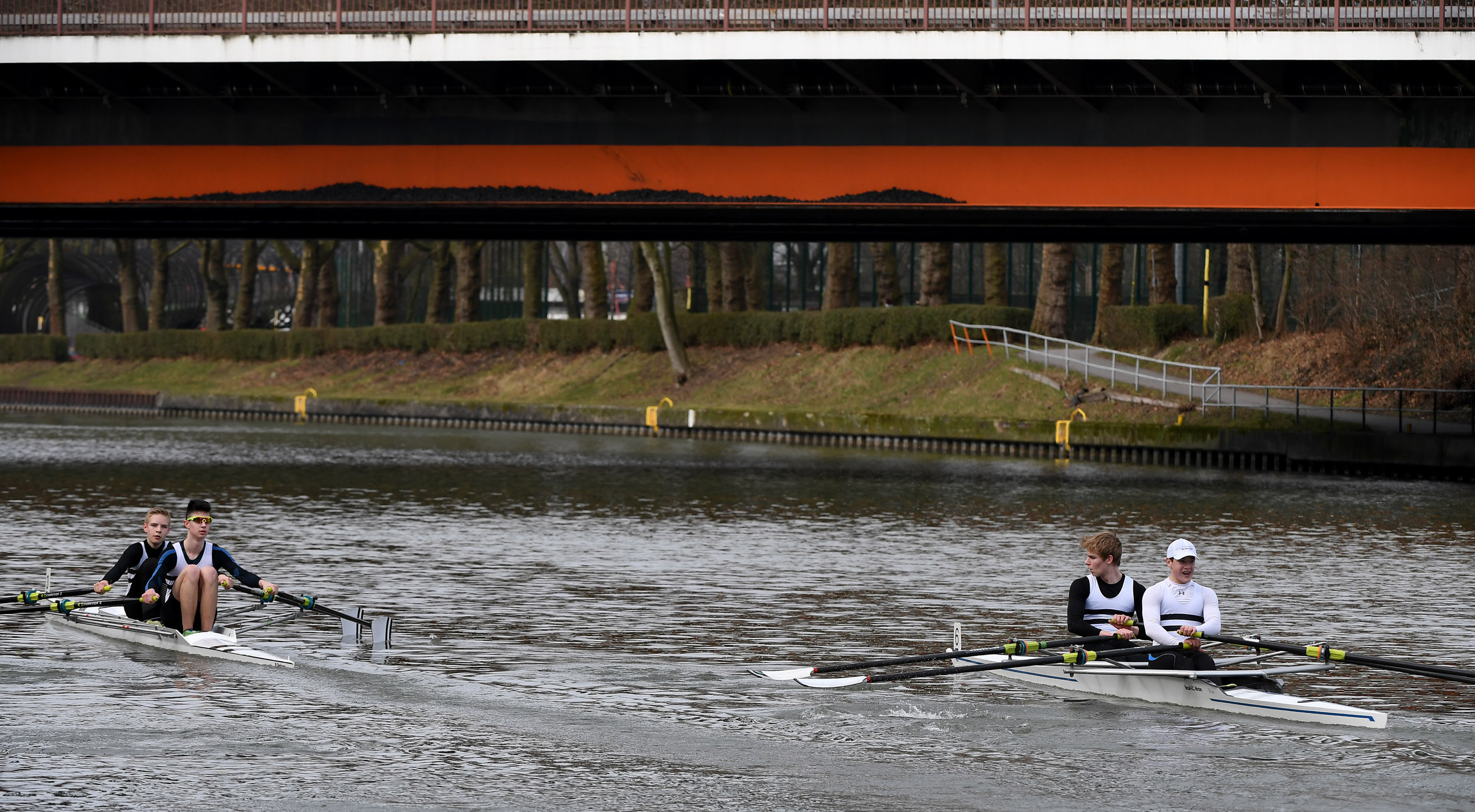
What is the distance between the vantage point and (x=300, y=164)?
31.5m

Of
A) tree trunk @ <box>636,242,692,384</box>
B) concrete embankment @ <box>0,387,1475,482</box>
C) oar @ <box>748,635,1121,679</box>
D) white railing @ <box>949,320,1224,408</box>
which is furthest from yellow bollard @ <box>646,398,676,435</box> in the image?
oar @ <box>748,635,1121,679</box>

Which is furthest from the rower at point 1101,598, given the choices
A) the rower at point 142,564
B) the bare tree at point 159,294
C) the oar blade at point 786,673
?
the bare tree at point 159,294

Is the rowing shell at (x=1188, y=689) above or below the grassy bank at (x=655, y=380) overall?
below

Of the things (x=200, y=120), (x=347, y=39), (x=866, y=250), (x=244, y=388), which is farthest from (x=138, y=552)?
(x=866, y=250)

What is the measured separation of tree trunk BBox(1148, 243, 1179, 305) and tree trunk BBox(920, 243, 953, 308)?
6.56 metres

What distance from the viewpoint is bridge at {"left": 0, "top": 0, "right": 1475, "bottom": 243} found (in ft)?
93.5

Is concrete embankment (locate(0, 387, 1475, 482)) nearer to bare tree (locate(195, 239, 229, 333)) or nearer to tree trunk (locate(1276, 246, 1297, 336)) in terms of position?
tree trunk (locate(1276, 246, 1297, 336))

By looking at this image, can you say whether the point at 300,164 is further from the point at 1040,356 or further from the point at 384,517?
the point at 1040,356

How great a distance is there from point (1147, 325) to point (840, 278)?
13.6 meters

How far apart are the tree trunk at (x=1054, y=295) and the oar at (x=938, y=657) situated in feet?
139

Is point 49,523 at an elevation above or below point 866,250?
below

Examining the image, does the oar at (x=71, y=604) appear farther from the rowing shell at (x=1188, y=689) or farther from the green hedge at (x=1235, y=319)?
the green hedge at (x=1235, y=319)

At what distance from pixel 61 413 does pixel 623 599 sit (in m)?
52.2

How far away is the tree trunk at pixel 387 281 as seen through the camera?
254 ft
